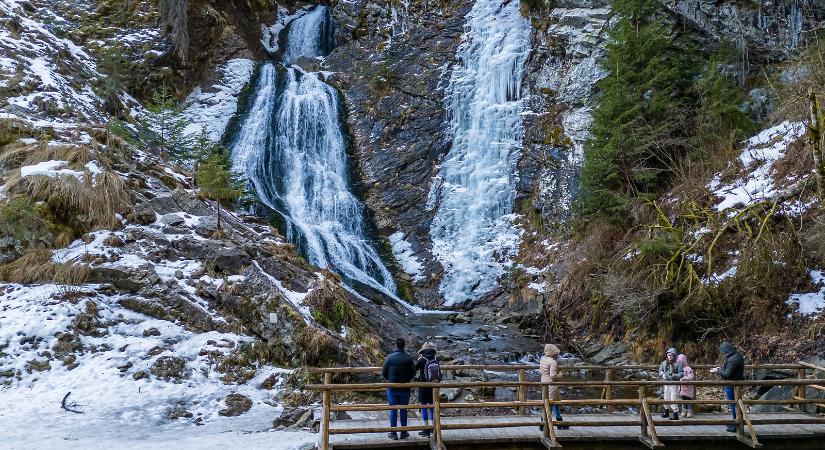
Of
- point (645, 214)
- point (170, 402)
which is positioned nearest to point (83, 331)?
point (170, 402)

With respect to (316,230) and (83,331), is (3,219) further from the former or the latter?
(316,230)

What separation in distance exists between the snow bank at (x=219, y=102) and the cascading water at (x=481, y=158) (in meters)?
10.7

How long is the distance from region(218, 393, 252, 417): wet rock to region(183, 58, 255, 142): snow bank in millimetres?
17660

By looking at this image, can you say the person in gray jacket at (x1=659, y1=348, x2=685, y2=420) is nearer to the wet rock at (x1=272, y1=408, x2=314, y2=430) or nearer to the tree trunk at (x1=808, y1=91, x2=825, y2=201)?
the wet rock at (x1=272, y1=408, x2=314, y2=430)

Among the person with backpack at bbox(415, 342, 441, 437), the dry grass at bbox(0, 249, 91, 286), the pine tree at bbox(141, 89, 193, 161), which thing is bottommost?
the person with backpack at bbox(415, 342, 441, 437)

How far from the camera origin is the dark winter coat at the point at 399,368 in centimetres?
812

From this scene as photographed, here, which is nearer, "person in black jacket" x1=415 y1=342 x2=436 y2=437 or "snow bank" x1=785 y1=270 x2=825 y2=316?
"person in black jacket" x1=415 y1=342 x2=436 y2=437

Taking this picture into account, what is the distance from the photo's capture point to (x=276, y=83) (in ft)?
97.2

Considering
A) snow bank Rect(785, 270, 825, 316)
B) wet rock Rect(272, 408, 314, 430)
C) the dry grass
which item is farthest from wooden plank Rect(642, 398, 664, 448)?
the dry grass

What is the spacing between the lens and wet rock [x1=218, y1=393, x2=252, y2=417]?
988 cm

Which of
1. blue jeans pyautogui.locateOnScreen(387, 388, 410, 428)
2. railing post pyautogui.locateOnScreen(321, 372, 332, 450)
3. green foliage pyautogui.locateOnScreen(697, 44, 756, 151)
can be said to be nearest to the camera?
railing post pyautogui.locateOnScreen(321, 372, 332, 450)

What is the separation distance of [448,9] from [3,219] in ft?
79.9

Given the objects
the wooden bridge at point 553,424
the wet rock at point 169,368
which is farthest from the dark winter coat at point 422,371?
the wet rock at point 169,368

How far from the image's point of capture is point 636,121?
59.7 ft
